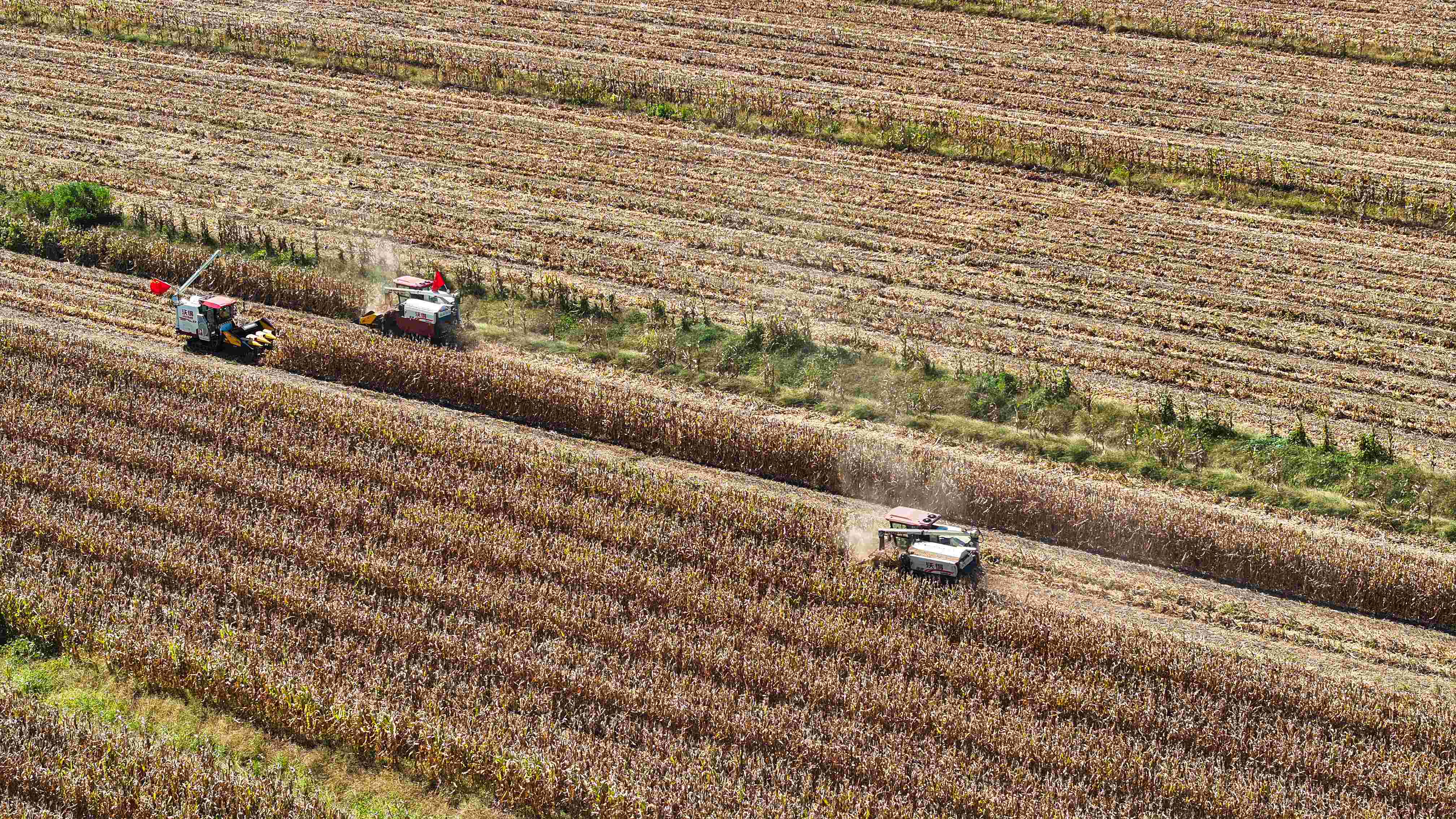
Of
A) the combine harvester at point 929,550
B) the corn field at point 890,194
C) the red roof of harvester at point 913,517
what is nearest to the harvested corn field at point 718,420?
the corn field at point 890,194

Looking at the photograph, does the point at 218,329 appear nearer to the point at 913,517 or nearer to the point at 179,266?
the point at 179,266

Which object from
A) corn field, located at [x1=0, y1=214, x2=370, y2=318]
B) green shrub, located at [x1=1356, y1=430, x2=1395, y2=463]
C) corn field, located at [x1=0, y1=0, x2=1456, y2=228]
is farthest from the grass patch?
corn field, located at [x1=0, y1=0, x2=1456, y2=228]

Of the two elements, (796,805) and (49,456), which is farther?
(49,456)

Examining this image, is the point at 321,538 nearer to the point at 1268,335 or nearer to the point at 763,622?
the point at 763,622

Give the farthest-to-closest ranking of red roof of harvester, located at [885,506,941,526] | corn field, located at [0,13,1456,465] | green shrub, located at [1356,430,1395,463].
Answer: corn field, located at [0,13,1456,465], green shrub, located at [1356,430,1395,463], red roof of harvester, located at [885,506,941,526]

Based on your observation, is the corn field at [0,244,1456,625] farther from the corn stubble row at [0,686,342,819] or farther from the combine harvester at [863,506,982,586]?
the corn stubble row at [0,686,342,819]

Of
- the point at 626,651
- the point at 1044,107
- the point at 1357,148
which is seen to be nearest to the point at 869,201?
the point at 1044,107

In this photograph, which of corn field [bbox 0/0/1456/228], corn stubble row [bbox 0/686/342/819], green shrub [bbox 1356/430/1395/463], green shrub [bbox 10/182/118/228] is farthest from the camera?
corn field [bbox 0/0/1456/228]

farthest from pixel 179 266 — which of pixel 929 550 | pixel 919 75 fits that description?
pixel 919 75

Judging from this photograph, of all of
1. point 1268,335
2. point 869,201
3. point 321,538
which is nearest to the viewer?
point 321,538
